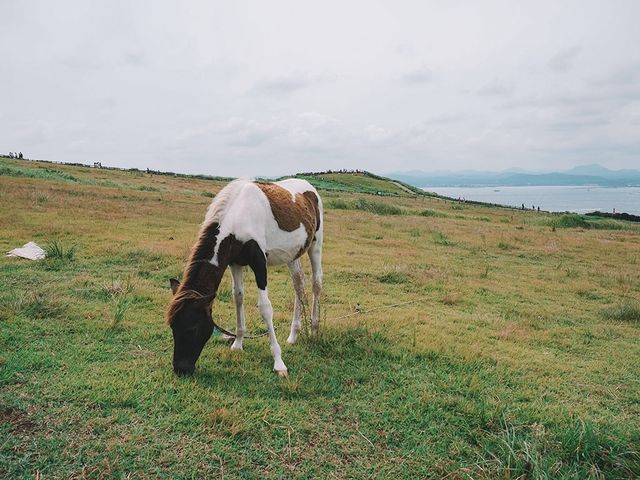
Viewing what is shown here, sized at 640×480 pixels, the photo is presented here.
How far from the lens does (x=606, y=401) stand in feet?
19.2

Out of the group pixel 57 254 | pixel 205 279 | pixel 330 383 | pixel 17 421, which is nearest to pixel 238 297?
pixel 205 279

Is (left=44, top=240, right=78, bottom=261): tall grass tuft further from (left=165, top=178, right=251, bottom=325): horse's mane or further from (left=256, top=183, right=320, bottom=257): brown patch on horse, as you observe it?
(left=165, top=178, right=251, bottom=325): horse's mane

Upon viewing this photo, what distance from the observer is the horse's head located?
5.43 meters

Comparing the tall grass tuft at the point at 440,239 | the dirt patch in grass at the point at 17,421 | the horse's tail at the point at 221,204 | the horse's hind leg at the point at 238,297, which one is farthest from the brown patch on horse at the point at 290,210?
the tall grass tuft at the point at 440,239

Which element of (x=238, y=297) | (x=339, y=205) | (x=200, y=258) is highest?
(x=339, y=205)

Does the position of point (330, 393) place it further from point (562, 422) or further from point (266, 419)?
point (562, 422)

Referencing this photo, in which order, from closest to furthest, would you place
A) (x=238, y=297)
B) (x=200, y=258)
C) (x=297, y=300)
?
(x=200, y=258), (x=238, y=297), (x=297, y=300)

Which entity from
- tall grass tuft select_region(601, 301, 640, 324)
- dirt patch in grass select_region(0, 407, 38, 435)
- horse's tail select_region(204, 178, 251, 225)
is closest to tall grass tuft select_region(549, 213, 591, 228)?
tall grass tuft select_region(601, 301, 640, 324)

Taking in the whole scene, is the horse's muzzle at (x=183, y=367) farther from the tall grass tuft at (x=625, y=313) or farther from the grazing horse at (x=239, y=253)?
the tall grass tuft at (x=625, y=313)

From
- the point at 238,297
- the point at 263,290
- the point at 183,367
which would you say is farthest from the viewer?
the point at 238,297

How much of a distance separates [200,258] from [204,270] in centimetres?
18

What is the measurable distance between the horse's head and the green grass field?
27 cm

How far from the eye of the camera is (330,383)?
582cm

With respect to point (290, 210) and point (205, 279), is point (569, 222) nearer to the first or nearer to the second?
point (290, 210)
